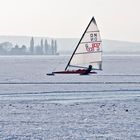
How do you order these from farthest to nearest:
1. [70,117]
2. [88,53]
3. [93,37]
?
[93,37]
[88,53]
[70,117]

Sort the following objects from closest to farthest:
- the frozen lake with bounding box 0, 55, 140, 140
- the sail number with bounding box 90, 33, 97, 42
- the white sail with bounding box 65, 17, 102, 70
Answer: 1. the frozen lake with bounding box 0, 55, 140, 140
2. the white sail with bounding box 65, 17, 102, 70
3. the sail number with bounding box 90, 33, 97, 42

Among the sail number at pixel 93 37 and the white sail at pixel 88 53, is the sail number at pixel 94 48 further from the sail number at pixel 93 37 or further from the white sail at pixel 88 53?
the sail number at pixel 93 37

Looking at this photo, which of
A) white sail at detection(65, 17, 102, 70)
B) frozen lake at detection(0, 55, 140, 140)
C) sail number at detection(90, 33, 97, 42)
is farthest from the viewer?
sail number at detection(90, 33, 97, 42)

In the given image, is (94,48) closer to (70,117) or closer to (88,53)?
(88,53)

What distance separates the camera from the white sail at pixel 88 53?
156 ft

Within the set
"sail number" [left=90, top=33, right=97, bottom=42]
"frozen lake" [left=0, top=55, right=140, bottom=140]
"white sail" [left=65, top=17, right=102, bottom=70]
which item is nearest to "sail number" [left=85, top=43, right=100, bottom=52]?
"white sail" [left=65, top=17, right=102, bottom=70]

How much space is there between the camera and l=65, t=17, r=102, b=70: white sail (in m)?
47.4

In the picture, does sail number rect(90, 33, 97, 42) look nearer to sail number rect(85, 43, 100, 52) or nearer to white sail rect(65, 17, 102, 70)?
white sail rect(65, 17, 102, 70)

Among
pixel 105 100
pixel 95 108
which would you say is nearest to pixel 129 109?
pixel 95 108

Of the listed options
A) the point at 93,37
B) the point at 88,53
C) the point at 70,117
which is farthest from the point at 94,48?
the point at 70,117

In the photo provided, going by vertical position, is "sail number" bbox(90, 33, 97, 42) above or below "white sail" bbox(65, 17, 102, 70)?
above

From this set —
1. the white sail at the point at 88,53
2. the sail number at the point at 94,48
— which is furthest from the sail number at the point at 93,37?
the sail number at the point at 94,48

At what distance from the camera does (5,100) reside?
20.0 meters

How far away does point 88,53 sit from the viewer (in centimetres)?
4734
